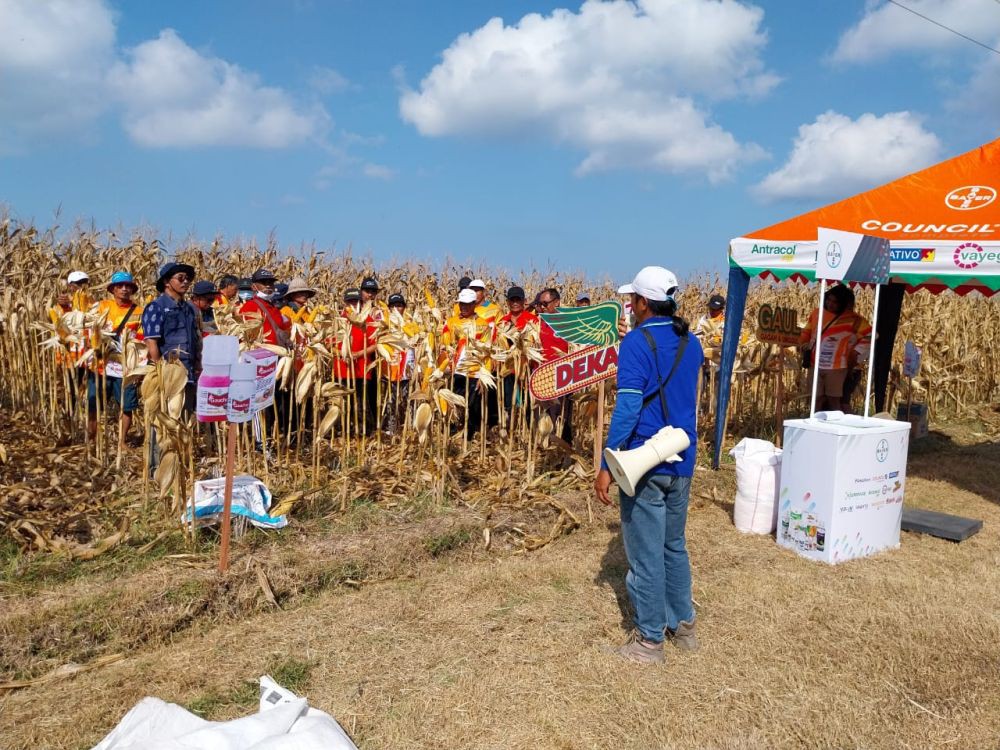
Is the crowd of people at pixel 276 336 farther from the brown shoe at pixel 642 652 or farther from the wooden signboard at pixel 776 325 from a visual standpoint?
the brown shoe at pixel 642 652

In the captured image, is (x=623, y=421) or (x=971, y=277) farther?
(x=971, y=277)

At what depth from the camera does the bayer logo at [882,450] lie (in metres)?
5.20

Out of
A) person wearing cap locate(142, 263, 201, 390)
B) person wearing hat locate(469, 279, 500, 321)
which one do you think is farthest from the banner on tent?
person wearing cap locate(142, 263, 201, 390)

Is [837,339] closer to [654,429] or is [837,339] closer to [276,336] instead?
[654,429]

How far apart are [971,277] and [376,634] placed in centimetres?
565

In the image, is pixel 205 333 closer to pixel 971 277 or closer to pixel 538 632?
pixel 538 632

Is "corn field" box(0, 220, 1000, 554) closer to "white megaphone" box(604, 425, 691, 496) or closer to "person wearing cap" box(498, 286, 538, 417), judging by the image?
"person wearing cap" box(498, 286, 538, 417)

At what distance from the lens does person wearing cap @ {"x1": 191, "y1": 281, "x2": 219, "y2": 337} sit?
6613mm

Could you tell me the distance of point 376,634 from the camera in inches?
159

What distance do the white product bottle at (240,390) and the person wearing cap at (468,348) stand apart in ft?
7.41

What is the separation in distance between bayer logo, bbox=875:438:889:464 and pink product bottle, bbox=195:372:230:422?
171 inches

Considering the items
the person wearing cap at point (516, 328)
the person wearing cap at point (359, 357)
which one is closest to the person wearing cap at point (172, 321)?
the person wearing cap at point (359, 357)

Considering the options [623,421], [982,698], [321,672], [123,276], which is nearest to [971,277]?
[982,698]

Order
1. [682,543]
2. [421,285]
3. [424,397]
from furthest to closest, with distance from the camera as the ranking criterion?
1. [421,285]
2. [424,397]
3. [682,543]
